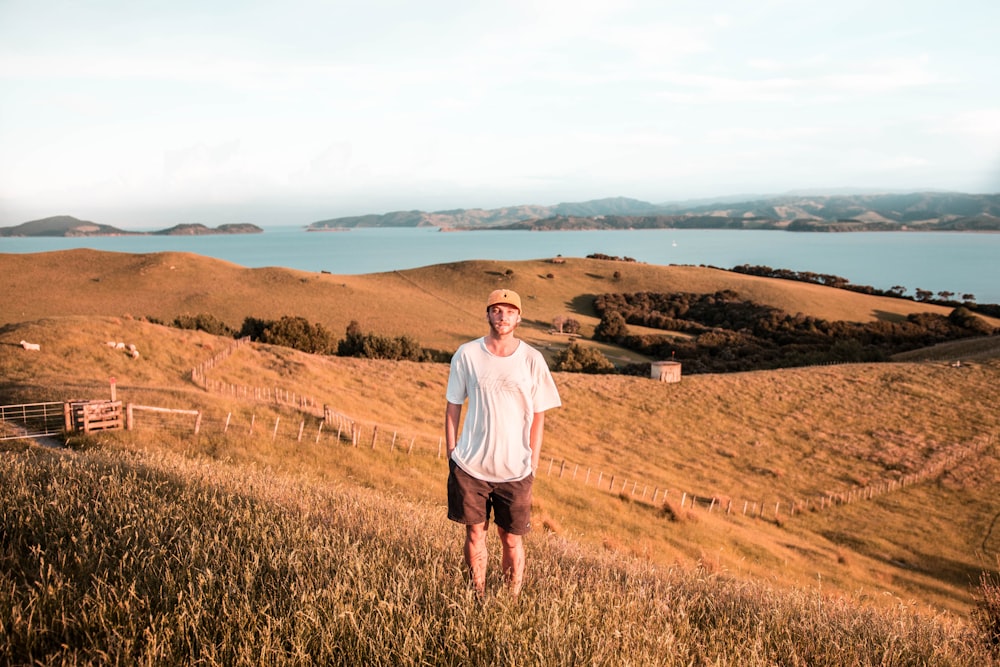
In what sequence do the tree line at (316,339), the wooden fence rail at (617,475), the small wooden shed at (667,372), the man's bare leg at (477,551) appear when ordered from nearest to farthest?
1. the man's bare leg at (477,551)
2. the wooden fence rail at (617,475)
3. the small wooden shed at (667,372)
4. the tree line at (316,339)

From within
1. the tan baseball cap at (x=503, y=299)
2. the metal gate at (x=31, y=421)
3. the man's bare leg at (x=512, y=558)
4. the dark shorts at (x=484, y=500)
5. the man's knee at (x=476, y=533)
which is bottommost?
the metal gate at (x=31, y=421)

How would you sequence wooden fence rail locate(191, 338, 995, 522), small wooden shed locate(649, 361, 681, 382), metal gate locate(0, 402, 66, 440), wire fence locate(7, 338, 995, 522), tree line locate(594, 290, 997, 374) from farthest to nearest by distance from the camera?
tree line locate(594, 290, 997, 374) → small wooden shed locate(649, 361, 681, 382) → wooden fence rail locate(191, 338, 995, 522) → wire fence locate(7, 338, 995, 522) → metal gate locate(0, 402, 66, 440)

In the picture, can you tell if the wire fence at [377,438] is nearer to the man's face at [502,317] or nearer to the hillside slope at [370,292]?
the man's face at [502,317]

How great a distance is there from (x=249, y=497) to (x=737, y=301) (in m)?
96.0

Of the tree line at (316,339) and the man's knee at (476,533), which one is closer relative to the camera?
the man's knee at (476,533)

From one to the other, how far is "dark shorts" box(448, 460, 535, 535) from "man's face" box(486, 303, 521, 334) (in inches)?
46.9

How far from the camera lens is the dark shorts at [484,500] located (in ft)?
→ 16.0

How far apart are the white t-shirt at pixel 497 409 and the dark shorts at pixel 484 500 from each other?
70mm

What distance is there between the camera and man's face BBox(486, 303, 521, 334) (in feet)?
16.1

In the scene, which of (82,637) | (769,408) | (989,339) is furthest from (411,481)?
(989,339)

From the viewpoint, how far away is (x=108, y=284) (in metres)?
83.6

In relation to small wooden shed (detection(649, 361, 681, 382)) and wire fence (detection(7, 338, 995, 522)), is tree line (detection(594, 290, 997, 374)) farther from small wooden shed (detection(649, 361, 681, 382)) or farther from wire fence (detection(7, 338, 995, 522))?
wire fence (detection(7, 338, 995, 522))

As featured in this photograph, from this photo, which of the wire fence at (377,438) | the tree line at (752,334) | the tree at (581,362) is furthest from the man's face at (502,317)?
the tree line at (752,334)

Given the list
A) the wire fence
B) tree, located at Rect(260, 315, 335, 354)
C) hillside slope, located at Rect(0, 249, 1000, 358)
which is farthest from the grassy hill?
hillside slope, located at Rect(0, 249, 1000, 358)
